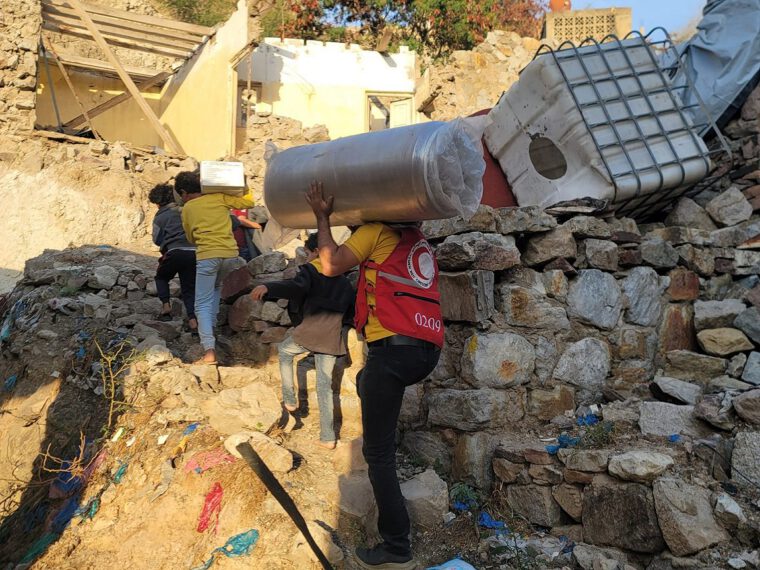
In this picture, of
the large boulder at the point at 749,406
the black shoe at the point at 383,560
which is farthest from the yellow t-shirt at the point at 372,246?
the large boulder at the point at 749,406

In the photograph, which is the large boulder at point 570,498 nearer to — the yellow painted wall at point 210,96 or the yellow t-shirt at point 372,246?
the yellow t-shirt at point 372,246

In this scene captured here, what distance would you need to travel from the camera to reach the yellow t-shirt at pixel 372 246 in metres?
2.65

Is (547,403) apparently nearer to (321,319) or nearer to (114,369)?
Answer: (321,319)

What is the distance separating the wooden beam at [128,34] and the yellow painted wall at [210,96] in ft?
1.19

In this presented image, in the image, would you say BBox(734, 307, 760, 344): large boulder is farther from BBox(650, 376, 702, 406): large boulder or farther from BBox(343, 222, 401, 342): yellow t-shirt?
BBox(343, 222, 401, 342): yellow t-shirt

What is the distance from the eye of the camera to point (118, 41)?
12383 mm

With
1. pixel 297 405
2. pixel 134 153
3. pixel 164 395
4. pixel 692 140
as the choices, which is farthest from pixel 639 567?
pixel 134 153

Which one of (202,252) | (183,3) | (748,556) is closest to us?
(748,556)

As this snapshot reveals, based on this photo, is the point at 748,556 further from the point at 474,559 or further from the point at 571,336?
the point at 571,336

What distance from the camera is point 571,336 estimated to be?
3.85 m

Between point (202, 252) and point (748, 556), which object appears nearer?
point (748, 556)

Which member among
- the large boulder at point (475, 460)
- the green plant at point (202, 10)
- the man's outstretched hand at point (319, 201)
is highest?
the green plant at point (202, 10)

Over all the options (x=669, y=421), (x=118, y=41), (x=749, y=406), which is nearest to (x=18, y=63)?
(x=118, y=41)

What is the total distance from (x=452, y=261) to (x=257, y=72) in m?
11.9
